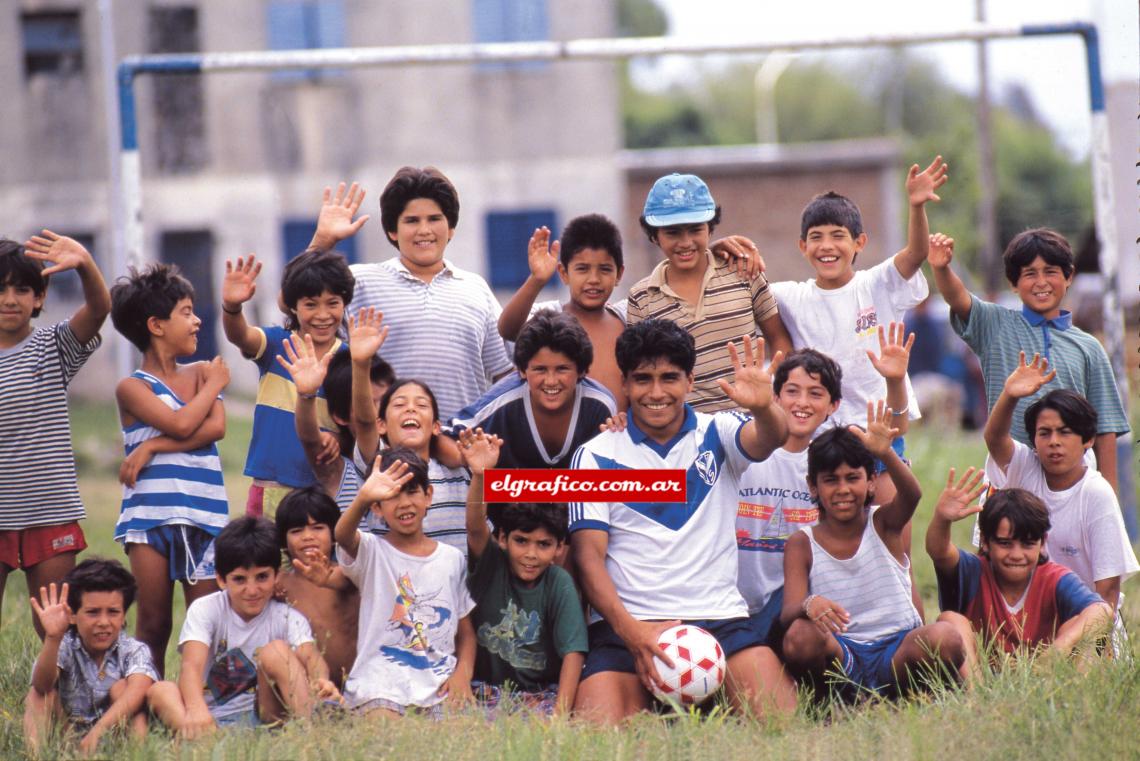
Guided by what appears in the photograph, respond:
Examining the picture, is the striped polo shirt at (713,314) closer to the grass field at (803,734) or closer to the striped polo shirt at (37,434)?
the grass field at (803,734)

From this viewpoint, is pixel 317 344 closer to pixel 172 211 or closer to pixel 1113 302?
pixel 1113 302

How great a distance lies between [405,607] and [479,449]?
2.03ft

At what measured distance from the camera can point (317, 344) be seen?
537 centimetres

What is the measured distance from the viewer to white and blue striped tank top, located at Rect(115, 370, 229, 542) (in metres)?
5.09

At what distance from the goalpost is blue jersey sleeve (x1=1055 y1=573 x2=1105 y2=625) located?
243 centimetres

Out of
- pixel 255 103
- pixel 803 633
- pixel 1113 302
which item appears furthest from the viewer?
pixel 255 103

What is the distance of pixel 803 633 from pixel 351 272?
2282 millimetres

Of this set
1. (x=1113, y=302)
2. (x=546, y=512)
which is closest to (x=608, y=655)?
(x=546, y=512)

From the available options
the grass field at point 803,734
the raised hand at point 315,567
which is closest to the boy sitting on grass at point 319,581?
the raised hand at point 315,567

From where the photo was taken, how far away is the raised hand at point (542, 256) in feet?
17.8

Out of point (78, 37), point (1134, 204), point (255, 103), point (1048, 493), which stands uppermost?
point (78, 37)

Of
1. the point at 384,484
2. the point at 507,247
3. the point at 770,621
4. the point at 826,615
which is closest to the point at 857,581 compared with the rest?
the point at 826,615

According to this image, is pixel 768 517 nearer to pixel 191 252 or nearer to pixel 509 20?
pixel 509 20

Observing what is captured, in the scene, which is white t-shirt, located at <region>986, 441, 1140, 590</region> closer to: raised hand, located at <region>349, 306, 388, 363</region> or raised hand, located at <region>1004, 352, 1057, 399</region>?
raised hand, located at <region>1004, 352, 1057, 399</region>
